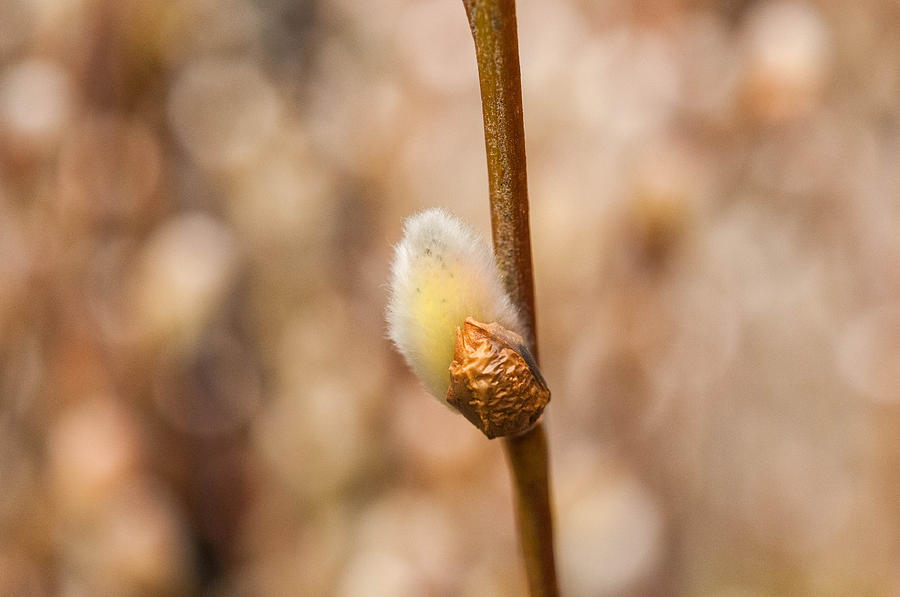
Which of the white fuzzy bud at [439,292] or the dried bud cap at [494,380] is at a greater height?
the white fuzzy bud at [439,292]

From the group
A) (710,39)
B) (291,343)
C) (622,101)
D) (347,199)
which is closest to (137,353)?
(291,343)

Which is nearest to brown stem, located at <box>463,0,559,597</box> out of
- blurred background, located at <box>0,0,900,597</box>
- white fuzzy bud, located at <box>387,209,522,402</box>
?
white fuzzy bud, located at <box>387,209,522,402</box>

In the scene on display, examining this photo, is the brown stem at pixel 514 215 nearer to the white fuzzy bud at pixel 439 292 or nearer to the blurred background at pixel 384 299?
the white fuzzy bud at pixel 439 292

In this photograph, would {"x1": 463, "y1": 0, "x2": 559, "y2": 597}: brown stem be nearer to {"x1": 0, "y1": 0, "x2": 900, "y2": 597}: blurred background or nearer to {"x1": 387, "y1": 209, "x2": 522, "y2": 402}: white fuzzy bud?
{"x1": 387, "y1": 209, "x2": 522, "y2": 402}: white fuzzy bud

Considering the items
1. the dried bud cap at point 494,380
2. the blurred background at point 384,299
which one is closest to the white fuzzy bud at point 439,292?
the dried bud cap at point 494,380

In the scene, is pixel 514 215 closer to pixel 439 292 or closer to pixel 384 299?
→ pixel 439 292

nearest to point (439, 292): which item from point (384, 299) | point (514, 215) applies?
point (514, 215)

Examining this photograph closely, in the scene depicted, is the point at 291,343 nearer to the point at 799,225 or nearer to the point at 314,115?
the point at 314,115
